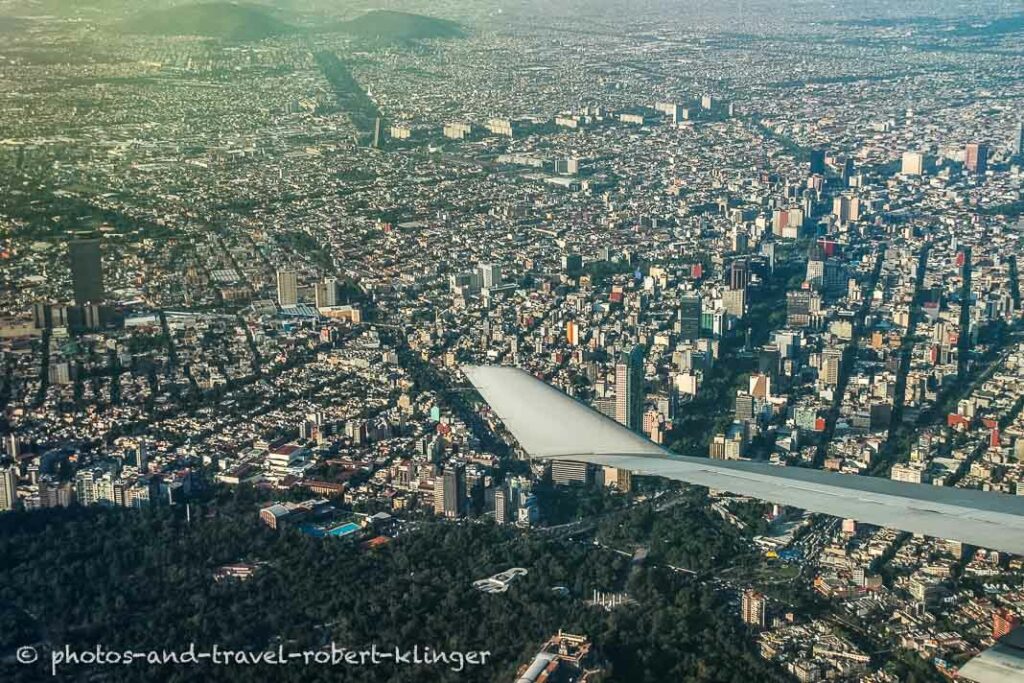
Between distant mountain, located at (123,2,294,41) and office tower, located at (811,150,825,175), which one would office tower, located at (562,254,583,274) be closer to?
office tower, located at (811,150,825,175)

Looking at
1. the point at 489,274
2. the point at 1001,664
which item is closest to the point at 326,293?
the point at 489,274

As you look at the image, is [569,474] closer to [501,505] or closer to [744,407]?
[501,505]

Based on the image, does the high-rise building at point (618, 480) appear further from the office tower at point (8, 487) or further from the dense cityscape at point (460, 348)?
the office tower at point (8, 487)

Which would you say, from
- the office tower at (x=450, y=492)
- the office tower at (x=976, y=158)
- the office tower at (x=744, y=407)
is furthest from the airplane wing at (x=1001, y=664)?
the office tower at (x=976, y=158)

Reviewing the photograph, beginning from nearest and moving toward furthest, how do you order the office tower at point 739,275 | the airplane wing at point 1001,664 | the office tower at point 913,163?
1. the airplane wing at point 1001,664
2. the office tower at point 739,275
3. the office tower at point 913,163

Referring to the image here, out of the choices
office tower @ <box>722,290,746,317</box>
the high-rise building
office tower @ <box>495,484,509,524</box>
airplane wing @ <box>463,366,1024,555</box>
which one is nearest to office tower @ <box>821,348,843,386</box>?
office tower @ <box>722,290,746,317</box>
